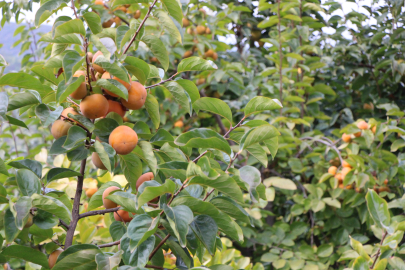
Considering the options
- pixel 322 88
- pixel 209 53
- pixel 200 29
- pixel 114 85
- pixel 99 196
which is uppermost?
pixel 114 85

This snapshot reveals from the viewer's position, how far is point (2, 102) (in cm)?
68

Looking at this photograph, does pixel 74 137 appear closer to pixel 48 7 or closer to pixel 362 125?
pixel 48 7

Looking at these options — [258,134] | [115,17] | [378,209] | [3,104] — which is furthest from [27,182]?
[115,17]

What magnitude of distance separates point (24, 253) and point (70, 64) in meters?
0.42

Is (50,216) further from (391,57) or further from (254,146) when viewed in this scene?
(391,57)

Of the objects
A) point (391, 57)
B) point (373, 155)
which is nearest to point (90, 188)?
point (373, 155)

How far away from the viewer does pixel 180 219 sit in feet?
2.13

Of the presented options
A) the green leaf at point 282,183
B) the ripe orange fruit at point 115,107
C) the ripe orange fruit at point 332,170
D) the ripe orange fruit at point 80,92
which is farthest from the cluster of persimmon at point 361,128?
the ripe orange fruit at point 80,92

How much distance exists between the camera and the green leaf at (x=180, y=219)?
630 millimetres

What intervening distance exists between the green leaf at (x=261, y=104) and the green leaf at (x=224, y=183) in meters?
0.22

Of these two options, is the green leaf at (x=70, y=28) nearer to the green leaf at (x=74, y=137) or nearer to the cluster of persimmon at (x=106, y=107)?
the cluster of persimmon at (x=106, y=107)

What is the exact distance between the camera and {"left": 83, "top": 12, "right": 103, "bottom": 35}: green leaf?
0.77m

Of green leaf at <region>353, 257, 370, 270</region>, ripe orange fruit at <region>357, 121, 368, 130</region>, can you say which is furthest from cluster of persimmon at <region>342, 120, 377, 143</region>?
green leaf at <region>353, 257, 370, 270</region>

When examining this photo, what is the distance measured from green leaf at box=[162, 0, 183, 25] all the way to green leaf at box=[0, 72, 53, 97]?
0.34m
